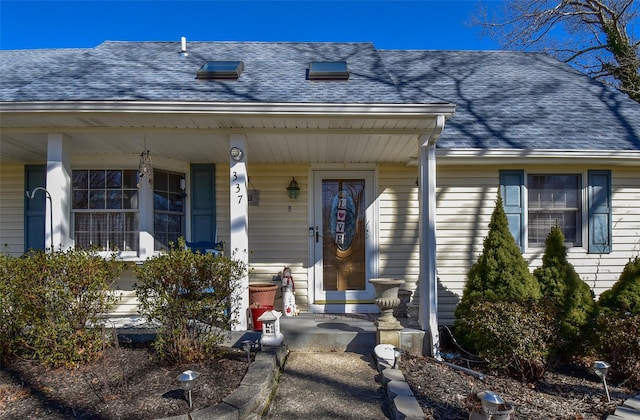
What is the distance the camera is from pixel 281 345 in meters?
4.42

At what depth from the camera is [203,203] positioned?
6.18 meters

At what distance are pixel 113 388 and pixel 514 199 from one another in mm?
5513

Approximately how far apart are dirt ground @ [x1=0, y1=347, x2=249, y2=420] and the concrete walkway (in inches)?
19.3

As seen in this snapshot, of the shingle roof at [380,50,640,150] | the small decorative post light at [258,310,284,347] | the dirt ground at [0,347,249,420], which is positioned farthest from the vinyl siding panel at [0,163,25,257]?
the shingle roof at [380,50,640,150]

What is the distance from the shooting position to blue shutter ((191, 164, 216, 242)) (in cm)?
617

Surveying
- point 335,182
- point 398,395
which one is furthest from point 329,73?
point 398,395

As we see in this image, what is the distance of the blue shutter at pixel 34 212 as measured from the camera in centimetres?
605

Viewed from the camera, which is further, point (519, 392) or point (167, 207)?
point (167, 207)

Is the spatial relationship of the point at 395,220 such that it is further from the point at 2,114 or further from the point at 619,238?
the point at 2,114

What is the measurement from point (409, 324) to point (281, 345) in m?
1.68

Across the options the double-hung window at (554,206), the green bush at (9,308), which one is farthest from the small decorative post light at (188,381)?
the double-hung window at (554,206)

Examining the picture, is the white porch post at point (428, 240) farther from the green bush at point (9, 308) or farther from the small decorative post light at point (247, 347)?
the green bush at point (9, 308)

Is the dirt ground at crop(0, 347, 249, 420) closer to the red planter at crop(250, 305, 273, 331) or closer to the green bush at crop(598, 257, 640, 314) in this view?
the red planter at crop(250, 305, 273, 331)

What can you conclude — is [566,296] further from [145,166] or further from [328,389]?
[145,166]
